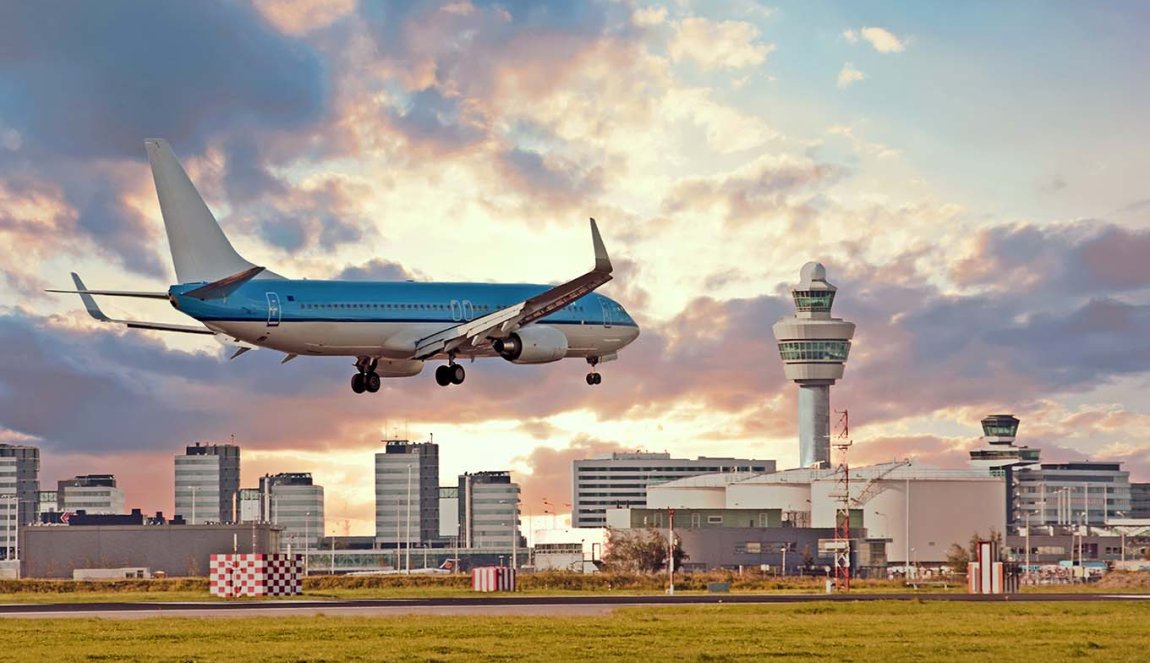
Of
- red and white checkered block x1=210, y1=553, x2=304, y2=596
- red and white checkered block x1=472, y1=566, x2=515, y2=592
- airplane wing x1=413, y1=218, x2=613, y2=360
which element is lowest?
red and white checkered block x1=472, y1=566, x2=515, y2=592

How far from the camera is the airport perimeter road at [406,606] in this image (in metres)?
68.1

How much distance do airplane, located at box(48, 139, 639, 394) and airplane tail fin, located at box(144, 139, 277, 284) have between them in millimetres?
49

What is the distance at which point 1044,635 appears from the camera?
5428 centimetres

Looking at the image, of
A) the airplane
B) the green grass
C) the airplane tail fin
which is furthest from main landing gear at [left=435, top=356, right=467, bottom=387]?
the green grass

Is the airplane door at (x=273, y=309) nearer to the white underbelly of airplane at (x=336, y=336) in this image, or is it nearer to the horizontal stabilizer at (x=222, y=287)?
the white underbelly of airplane at (x=336, y=336)

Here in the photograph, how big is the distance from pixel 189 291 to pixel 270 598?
15.6 meters

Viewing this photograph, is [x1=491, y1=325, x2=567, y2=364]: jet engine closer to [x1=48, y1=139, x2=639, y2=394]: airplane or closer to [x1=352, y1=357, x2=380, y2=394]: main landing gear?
[x1=48, y1=139, x2=639, y2=394]: airplane

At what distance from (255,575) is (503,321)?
17773mm

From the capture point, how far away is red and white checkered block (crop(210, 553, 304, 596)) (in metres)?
86.9

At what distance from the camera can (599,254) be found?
81375mm

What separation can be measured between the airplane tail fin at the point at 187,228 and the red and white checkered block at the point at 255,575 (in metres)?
14.2

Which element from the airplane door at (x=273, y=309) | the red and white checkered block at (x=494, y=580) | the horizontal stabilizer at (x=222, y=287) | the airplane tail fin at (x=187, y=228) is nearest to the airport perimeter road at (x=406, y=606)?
the red and white checkered block at (x=494, y=580)

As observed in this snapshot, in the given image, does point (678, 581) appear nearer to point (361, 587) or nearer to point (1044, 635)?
point (361, 587)

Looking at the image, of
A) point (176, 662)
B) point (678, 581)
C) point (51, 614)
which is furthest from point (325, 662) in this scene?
point (678, 581)
